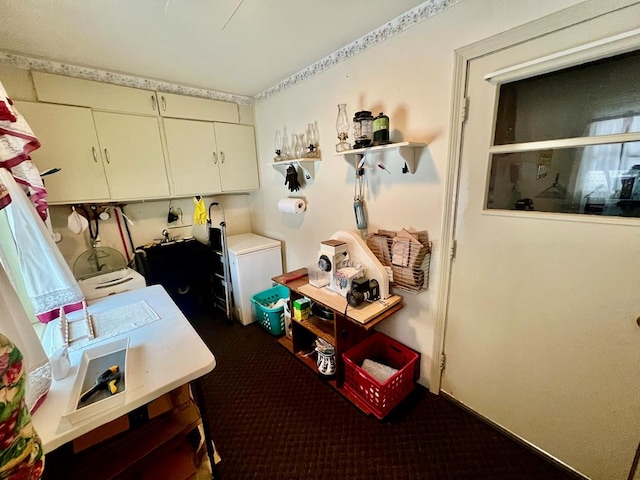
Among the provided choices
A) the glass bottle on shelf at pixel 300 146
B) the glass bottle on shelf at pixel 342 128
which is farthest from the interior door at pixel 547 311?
the glass bottle on shelf at pixel 300 146

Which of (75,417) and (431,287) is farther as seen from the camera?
(431,287)

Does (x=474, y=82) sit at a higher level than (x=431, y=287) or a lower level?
higher

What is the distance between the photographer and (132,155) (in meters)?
2.18

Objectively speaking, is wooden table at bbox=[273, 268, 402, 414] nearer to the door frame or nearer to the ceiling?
the door frame

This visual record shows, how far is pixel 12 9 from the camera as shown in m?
1.25

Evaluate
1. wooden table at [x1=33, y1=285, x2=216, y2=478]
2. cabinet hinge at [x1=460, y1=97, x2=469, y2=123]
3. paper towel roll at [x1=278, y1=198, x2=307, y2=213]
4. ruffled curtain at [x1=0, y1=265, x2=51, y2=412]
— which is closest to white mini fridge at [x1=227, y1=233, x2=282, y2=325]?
paper towel roll at [x1=278, y1=198, x2=307, y2=213]

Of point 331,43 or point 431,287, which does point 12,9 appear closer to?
point 331,43

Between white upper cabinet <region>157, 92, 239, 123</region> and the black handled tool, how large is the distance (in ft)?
7.03

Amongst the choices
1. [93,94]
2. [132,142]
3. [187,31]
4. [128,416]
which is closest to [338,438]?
[128,416]

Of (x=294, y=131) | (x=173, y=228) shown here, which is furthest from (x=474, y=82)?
(x=173, y=228)

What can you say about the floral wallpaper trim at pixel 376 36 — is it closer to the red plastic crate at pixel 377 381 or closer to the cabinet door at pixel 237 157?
the cabinet door at pixel 237 157

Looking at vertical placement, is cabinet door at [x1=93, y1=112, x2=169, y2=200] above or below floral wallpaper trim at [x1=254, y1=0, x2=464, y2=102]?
below

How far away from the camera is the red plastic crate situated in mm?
1553

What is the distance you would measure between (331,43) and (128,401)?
2.13 metres
